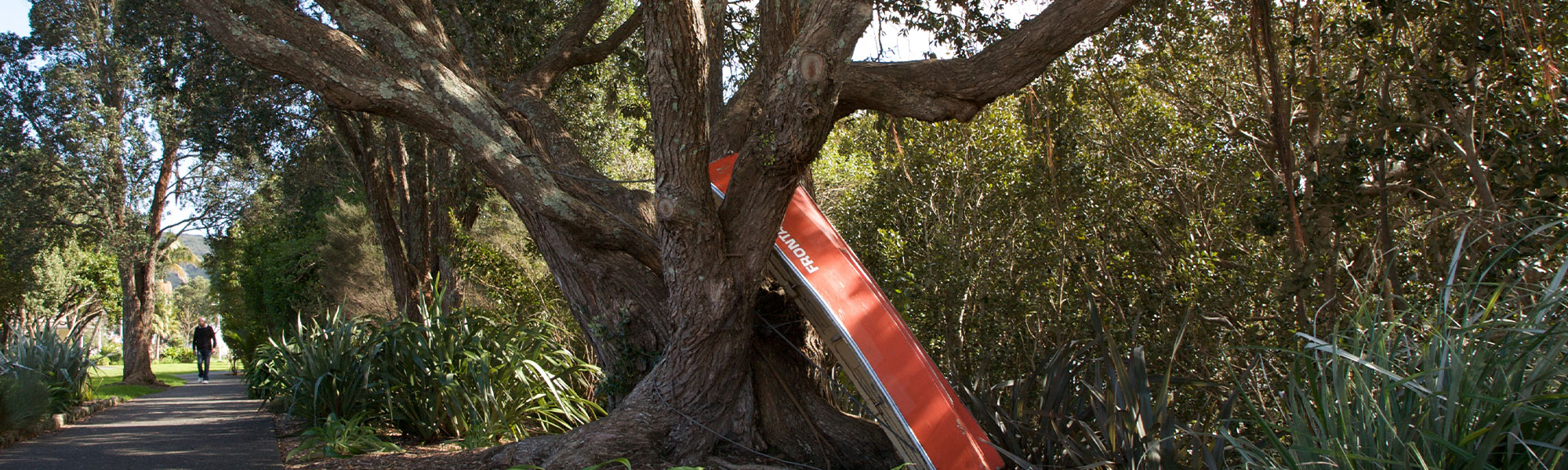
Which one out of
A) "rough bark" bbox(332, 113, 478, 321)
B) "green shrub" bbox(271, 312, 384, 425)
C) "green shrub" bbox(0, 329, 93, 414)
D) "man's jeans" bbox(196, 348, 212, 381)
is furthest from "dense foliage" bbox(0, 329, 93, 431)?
"man's jeans" bbox(196, 348, 212, 381)

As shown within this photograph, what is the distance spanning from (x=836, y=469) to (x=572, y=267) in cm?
216

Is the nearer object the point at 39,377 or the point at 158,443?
the point at 158,443

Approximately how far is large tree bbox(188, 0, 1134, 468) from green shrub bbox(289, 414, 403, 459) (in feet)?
6.01

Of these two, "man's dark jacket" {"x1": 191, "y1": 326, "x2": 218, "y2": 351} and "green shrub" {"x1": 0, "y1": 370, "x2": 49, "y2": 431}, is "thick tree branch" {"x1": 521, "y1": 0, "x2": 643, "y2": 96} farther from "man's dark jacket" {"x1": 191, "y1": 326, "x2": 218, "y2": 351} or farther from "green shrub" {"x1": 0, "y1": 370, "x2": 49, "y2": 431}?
"man's dark jacket" {"x1": 191, "y1": 326, "x2": 218, "y2": 351}

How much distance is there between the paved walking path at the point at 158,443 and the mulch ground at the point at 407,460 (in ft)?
0.69

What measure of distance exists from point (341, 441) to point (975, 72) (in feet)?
16.5

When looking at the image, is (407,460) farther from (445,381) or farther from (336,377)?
(336,377)

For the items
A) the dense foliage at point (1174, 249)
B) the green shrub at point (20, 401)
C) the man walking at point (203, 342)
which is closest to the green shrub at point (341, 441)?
the dense foliage at point (1174, 249)

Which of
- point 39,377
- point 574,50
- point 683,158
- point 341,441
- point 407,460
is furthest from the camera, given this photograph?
point 39,377

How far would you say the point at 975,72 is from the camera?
5645 millimetres

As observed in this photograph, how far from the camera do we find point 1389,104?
4996mm

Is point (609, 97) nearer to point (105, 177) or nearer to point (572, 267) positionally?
point (572, 267)

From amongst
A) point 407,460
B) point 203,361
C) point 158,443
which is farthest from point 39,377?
point 203,361

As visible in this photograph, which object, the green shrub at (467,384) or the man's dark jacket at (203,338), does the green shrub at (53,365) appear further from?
the man's dark jacket at (203,338)
